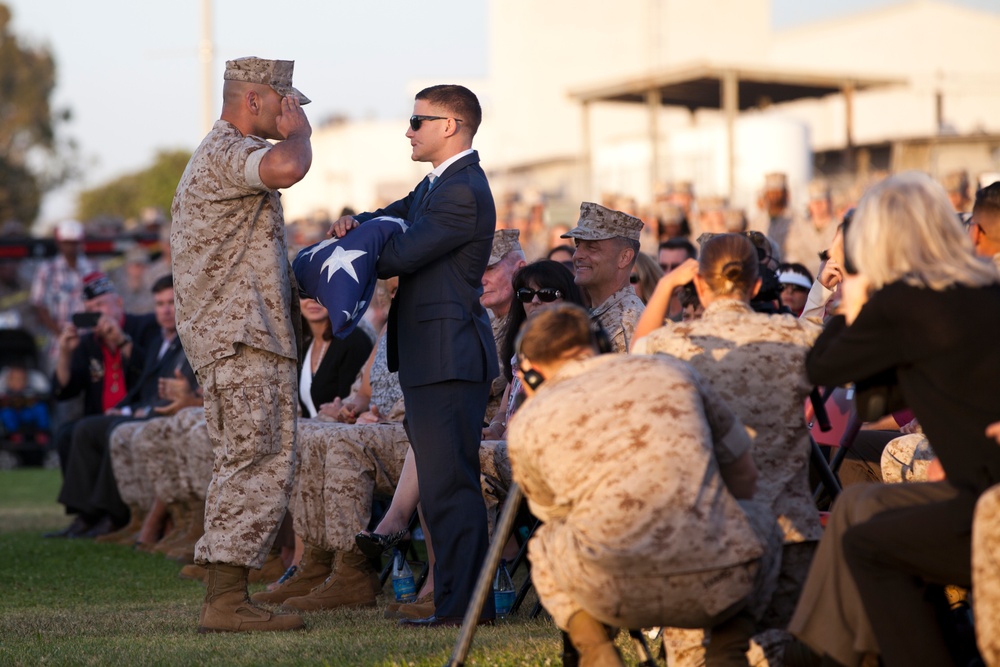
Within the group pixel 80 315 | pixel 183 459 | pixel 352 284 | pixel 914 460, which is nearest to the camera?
pixel 914 460

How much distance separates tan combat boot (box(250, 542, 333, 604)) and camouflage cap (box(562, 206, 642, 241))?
2.18 meters

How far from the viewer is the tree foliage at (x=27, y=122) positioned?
152 ft

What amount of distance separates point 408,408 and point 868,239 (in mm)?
2646

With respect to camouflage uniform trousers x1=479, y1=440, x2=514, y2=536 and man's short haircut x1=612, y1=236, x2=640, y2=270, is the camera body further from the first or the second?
man's short haircut x1=612, y1=236, x2=640, y2=270

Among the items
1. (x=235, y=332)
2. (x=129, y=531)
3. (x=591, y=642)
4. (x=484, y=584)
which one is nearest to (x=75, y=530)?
(x=129, y=531)

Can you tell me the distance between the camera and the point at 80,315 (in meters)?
11.6

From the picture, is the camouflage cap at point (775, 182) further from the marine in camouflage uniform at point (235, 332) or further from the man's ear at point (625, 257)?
the marine in camouflage uniform at point (235, 332)

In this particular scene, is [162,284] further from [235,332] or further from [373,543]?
[235,332]

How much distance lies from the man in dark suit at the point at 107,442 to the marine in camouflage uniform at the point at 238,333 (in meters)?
4.82

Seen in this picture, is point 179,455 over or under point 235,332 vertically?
under

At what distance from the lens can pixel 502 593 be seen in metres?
6.59

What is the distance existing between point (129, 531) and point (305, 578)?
407 cm

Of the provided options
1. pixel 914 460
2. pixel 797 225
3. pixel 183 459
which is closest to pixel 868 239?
pixel 914 460

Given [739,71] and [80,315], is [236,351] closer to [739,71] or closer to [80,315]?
[80,315]
